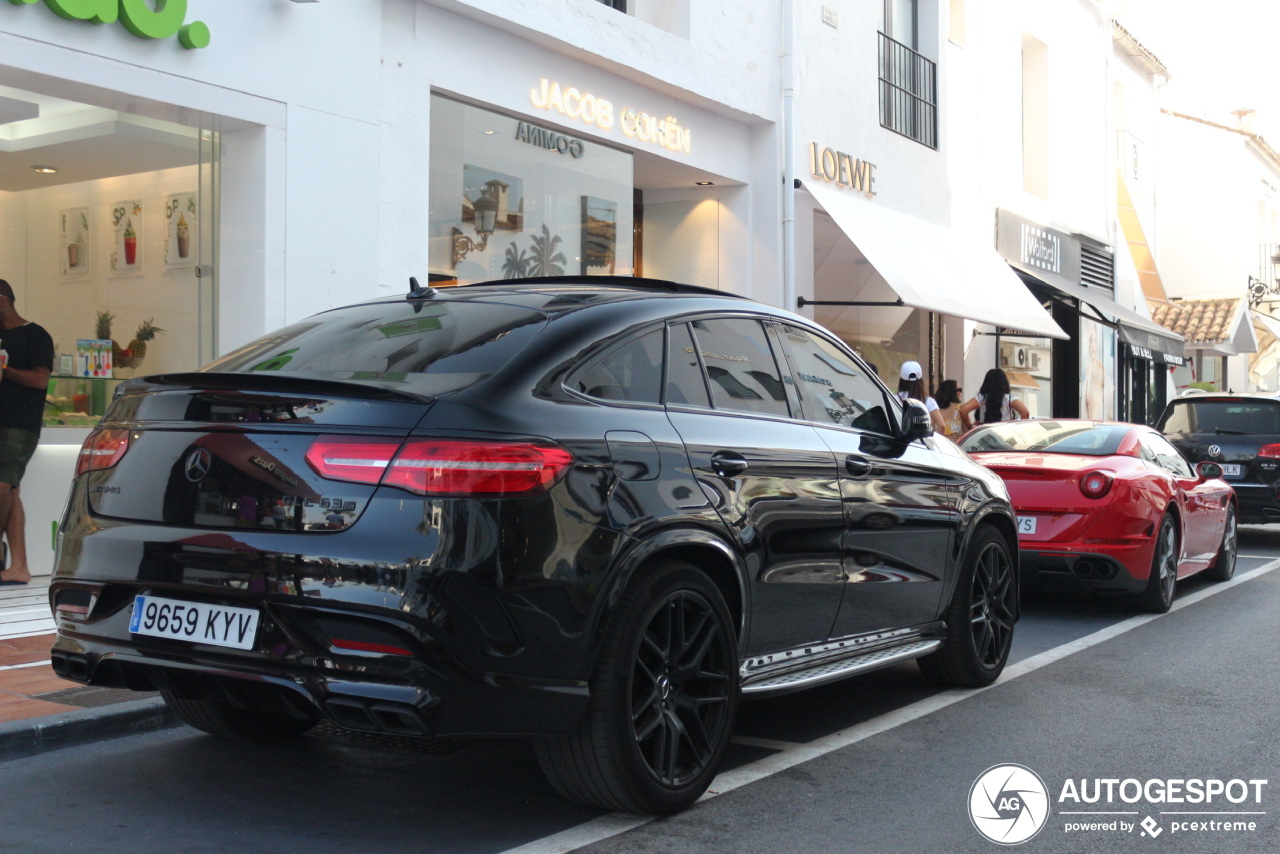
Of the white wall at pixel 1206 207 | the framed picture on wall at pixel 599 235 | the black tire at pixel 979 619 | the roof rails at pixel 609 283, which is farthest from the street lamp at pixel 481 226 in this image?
the white wall at pixel 1206 207

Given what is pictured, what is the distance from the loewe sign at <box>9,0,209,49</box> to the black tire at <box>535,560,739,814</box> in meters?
5.77

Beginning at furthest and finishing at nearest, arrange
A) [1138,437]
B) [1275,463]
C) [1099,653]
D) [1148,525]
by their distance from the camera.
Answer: [1275,463] < [1138,437] < [1148,525] < [1099,653]

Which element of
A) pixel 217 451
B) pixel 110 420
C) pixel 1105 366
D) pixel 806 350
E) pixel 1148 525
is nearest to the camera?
pixel 217 451

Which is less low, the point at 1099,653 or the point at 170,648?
the point at 170,648

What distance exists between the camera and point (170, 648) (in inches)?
156

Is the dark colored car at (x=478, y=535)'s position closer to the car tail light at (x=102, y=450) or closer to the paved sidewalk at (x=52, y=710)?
the car tail light at (x=102, y=450)

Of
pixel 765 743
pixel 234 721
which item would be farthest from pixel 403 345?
pixel 765 743

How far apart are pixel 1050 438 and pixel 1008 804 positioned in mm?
5498

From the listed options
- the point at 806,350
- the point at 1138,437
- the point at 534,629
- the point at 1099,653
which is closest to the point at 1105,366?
the point at 1138,437

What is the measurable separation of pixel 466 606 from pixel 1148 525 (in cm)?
638

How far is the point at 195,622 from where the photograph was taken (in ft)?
12.9

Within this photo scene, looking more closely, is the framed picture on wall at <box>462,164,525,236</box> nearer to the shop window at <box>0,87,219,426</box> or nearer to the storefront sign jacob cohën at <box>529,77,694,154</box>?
the storefront sign jacob cohën at <box>529,77,694,154</box>

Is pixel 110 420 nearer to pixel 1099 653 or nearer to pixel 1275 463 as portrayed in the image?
pixel 1099 653

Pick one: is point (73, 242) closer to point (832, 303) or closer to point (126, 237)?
point (126, 237)
